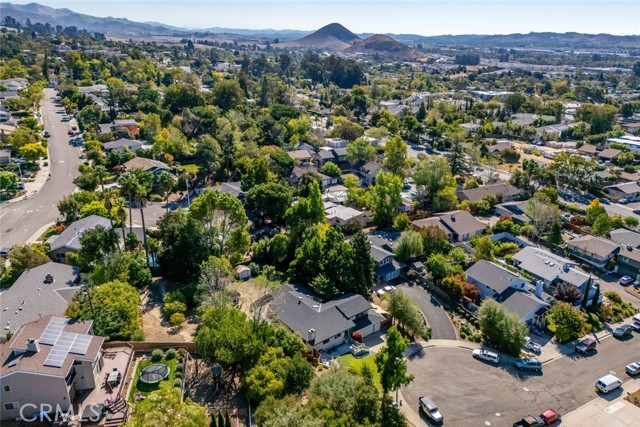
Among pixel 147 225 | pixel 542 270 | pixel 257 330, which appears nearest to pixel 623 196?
pixel 542 270

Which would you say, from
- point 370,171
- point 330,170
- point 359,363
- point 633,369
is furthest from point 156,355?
point 370,171

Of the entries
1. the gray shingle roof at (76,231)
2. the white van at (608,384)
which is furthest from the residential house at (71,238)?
the white van at (608,384)

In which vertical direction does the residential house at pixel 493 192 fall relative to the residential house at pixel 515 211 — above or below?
above

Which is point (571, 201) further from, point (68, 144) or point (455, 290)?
point (68, 144)

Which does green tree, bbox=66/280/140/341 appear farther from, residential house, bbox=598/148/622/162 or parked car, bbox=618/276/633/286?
residential house, bbox=598/148/622/162

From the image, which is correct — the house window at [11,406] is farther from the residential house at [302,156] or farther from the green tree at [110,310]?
the residential house at [302,156]
